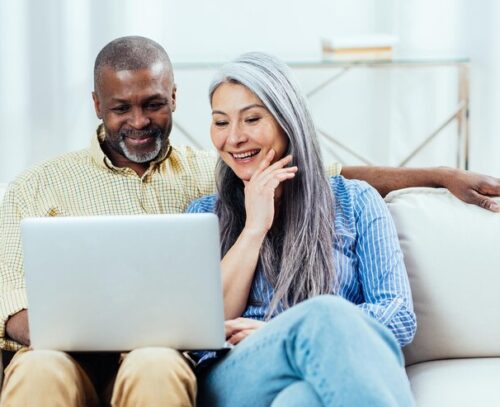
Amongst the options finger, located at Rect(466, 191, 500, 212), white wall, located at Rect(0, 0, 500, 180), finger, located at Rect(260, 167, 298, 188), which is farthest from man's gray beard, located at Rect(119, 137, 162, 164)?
white wall, located at Rect(0, 0, 500, 180)

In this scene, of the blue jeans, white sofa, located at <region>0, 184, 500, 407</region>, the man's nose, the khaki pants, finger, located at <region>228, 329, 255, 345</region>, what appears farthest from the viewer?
the man's nose

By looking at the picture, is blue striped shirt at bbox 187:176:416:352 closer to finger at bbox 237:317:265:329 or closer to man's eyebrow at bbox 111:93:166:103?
finger at bbox 237:317:265:329

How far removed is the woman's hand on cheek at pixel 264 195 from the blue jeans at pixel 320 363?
353mm

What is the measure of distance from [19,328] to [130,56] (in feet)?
2.22

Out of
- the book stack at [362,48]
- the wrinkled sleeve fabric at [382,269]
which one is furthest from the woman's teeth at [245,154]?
the book stack at [362,48]

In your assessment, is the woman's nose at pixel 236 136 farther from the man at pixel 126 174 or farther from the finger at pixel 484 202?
the finger at pixel 484 202

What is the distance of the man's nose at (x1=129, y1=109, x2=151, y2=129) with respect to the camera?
7.66ft

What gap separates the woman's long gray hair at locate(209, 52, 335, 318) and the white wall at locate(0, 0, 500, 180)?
4.64 ft

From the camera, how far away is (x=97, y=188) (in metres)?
2.33

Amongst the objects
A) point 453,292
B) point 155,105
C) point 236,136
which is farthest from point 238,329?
point 155,105

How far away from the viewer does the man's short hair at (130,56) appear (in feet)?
7.77

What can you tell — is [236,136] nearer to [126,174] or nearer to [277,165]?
[277,165]

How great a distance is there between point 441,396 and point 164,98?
3.00 feet

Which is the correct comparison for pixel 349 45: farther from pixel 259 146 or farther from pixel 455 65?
pixel 259 146
